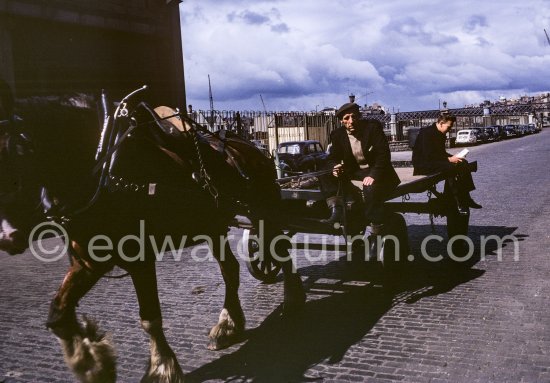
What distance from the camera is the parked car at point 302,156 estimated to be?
19953 millimetres

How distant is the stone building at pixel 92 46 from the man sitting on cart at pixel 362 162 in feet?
28.2

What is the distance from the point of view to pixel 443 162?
22.8ft

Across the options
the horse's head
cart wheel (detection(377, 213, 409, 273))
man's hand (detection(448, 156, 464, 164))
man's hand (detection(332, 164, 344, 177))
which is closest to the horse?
the horse's head

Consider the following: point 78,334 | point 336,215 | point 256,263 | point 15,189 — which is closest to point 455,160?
point 336,215

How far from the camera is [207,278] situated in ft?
21.9

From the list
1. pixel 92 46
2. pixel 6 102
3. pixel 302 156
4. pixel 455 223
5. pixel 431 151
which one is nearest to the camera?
pixel 6 102

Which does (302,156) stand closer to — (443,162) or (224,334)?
(443,162)

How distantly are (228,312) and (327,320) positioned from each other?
0.98 metres

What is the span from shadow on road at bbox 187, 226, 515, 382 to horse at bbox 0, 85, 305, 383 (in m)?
0.70

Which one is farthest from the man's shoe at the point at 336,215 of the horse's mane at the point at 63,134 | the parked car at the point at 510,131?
the parked car at the point at 510,131

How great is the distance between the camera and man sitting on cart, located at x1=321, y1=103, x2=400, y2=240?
543cm

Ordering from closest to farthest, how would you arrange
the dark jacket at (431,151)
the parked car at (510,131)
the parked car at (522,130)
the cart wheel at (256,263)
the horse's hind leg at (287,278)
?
Result: the horse's hind leg at (287,278), the cart wheel at (256,263), the dark jacket at (431,151), the parked car at (510,131), the parked car at (522,130)

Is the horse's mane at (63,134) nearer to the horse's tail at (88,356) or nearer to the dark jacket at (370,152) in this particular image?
the horse's tail at (88,356)

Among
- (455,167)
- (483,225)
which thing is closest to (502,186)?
(483,225)
